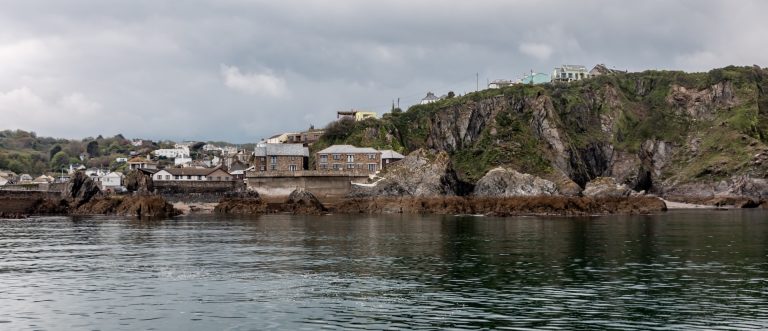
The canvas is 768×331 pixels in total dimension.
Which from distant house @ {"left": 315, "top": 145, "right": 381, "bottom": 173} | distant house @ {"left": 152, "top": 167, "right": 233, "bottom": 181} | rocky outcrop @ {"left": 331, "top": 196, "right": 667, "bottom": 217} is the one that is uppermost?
distant house @ {"left": 315, "top": 145, "right": 381, "bottom": 173}

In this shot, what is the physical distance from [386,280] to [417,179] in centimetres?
9036

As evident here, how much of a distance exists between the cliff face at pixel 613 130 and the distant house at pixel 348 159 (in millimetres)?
17680

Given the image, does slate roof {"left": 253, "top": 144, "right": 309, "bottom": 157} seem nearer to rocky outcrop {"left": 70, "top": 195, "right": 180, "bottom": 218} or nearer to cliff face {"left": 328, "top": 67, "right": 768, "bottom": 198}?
cliff face {"left": 328, "top": 67, "right": 768, "bottom": 198}

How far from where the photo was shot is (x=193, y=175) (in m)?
164

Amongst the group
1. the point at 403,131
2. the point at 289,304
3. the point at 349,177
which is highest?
the point at 403,131

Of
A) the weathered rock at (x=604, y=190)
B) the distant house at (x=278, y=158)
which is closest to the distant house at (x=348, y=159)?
the distant house at (x=278, y=158)

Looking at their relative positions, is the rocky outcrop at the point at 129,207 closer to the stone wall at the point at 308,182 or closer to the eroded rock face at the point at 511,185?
the stone wall at the point at 308,182

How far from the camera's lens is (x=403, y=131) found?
17838cm

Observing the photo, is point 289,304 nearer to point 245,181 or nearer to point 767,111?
point 245,181

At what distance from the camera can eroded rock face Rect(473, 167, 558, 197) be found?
13088 centimetres

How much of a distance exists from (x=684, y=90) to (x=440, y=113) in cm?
6429

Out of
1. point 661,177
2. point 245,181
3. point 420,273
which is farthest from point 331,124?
point 420,273

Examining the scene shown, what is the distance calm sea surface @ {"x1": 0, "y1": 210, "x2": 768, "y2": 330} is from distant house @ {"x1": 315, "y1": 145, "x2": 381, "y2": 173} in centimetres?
7702

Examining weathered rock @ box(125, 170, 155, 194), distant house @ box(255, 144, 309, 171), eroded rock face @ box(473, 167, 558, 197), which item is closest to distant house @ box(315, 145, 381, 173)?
distant house @ box(255, 144, 309, 171)
